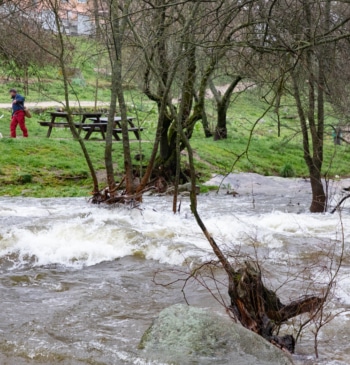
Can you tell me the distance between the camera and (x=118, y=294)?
7781 mm

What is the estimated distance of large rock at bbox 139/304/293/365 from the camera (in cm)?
498

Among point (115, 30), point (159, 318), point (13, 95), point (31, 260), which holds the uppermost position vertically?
point (115, 30)

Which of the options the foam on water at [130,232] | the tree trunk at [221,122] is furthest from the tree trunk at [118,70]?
the tree trunk at [221,122]

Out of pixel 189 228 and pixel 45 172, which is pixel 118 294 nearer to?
pixel 189 228

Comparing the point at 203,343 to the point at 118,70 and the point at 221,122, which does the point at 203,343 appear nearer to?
the point at 118,70

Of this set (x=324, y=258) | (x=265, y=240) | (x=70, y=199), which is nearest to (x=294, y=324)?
(x=324, y=258)

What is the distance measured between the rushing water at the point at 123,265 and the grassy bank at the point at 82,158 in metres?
1.78

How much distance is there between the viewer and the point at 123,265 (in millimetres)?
9250

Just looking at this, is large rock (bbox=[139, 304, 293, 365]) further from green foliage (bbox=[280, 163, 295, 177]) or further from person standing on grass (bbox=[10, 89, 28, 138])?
person standing on grass (bbox=[10, 89, 28, 138])

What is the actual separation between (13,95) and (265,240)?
13.2m

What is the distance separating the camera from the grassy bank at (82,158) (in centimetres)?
1636

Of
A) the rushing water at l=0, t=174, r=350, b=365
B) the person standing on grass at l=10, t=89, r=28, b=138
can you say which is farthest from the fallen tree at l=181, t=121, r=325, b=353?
the person standing on grass at l=10, t=89, r=28, b=138

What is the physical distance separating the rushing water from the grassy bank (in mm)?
1778

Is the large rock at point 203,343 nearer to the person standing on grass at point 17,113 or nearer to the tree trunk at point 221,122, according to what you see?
the person standing on grass at point 17,113
